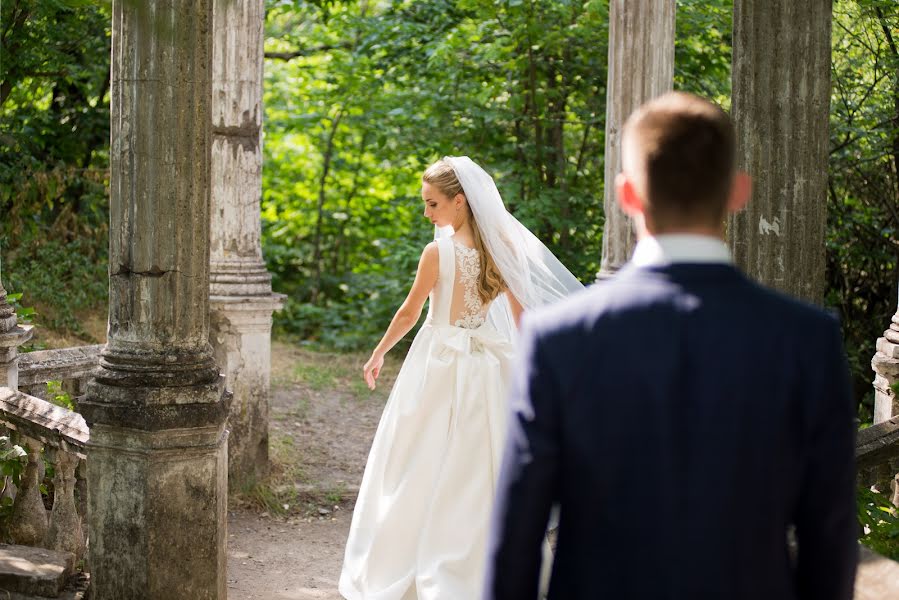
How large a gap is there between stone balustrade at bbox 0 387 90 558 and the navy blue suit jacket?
11.4 ft

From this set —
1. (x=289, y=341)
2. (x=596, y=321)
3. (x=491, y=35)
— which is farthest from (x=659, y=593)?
(x=289, y=341)

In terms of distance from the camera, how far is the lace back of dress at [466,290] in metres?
5.54

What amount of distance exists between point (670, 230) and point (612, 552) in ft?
1.75

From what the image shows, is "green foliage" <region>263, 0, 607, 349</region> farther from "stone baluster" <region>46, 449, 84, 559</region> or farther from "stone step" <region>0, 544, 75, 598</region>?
"stone step" <region>0, 544, 75, 598</region>

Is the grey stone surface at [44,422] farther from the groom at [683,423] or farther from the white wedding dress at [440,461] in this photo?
the groom at [683,423]

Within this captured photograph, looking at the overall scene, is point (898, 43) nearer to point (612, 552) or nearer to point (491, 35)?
point (491, 35)

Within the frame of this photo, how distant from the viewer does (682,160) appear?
184cm

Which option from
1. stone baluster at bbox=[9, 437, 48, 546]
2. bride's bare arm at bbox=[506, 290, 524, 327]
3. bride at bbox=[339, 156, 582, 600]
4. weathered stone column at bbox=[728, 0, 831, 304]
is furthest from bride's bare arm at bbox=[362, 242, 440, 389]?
weathered stone column at bbox=[728, 0, 831, 304]

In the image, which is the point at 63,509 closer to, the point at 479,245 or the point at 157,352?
the point at 157,352

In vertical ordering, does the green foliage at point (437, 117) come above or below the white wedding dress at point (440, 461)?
above

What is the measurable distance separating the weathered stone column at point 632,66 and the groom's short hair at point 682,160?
189 inches

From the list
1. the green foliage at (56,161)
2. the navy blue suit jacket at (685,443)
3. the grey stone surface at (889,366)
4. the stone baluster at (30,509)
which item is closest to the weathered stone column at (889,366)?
the grey stone surface at (889,366)

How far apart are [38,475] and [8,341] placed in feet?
4.17

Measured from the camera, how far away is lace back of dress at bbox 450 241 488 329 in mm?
5543
